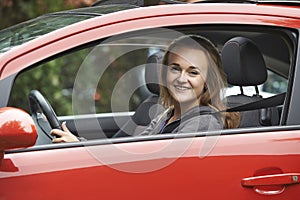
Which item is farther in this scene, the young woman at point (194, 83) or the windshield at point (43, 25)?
the young woman at point (194, 83)

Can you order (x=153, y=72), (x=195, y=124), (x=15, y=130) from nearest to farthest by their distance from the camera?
(x=15, y=130)
(x=195, y=124)
(x=153, y=72)

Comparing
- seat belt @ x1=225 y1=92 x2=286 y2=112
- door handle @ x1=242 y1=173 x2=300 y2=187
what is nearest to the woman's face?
seat belt @ x1=225 y1=92 x2=286 y2=112

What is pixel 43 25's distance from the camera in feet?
11.2

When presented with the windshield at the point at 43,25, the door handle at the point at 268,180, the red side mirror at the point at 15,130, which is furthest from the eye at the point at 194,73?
the red side mirror at the point at 15,130

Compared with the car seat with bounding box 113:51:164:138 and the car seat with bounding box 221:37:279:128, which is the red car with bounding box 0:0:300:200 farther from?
the car seat with bounding box 113:51:164:138

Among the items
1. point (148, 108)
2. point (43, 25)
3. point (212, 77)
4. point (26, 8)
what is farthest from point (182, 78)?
point (26, 8)

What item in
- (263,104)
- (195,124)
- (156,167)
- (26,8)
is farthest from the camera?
(26,8)

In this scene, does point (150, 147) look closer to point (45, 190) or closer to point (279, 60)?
point (45, 190)

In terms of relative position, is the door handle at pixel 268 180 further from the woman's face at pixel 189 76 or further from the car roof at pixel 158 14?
the car roof at pixel 158 14

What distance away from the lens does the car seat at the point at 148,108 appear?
3974 mm

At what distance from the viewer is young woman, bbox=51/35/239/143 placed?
3.42m

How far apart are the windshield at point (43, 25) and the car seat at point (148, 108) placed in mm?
506

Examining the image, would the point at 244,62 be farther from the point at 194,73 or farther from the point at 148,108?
the point at 148,108

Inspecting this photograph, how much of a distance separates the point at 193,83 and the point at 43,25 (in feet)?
2.28
